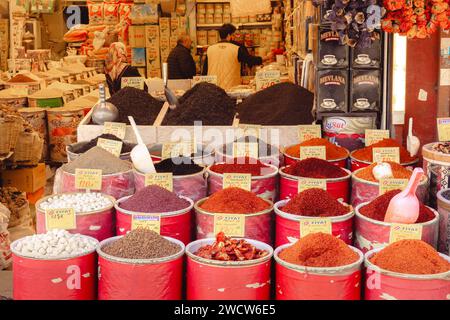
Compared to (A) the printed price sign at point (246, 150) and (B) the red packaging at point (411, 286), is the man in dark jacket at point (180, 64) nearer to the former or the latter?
(A) the printed price sign at point (246, 150)

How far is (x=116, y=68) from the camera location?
5668 millimetres

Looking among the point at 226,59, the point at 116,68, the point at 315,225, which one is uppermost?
the point at 226,59

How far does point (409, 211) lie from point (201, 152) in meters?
1.07

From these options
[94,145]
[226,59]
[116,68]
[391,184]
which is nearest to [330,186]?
[391,184]

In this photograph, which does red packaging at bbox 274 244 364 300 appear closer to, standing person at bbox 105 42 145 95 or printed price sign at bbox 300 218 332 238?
printed price sign at bbox 300 218 332 238

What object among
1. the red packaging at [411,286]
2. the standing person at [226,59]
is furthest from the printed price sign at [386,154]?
the standing person at [226,59]

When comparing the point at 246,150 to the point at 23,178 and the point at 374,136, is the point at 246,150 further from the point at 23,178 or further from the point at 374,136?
the point at 23,178

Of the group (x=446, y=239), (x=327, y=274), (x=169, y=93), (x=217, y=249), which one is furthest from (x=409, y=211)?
(x=169, y=93)

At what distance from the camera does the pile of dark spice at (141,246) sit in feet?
6.37

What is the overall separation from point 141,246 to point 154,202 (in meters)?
0.28

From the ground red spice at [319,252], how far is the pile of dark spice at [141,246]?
35cm

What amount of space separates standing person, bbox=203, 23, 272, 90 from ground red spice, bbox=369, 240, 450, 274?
211 inches

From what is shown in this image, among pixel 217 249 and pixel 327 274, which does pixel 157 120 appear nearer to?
pixel 217 249

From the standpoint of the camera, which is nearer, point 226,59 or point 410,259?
point 410,259
